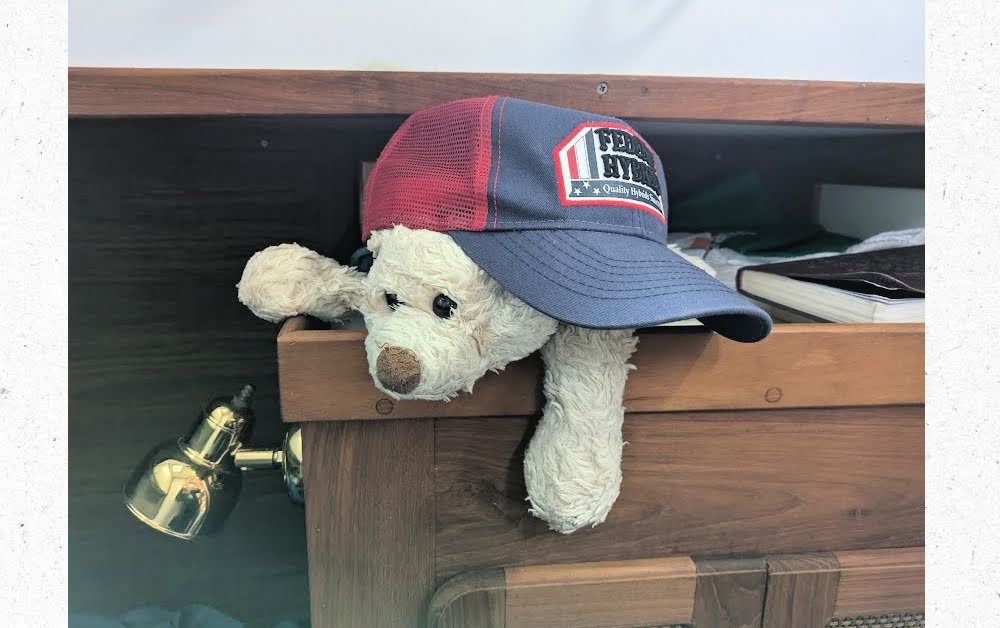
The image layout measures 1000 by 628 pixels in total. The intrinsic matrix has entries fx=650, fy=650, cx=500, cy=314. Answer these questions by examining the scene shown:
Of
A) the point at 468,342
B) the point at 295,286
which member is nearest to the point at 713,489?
the point at 468,342

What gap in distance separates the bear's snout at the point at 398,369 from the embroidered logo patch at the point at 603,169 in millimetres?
143

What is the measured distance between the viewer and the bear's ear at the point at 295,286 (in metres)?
0.50

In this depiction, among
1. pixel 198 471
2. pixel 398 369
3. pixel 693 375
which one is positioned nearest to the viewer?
pixel 398 369

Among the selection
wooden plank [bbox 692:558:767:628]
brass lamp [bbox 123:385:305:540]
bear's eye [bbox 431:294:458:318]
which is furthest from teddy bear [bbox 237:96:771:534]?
brass lamp [bbox 123:385:305:540]

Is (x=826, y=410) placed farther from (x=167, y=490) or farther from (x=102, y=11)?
(x=102, y=11)

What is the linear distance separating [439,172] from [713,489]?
1.10 ft

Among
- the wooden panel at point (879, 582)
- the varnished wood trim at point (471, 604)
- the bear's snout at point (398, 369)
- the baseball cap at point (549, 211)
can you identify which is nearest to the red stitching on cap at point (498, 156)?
the baseball cap at point (549, 211)

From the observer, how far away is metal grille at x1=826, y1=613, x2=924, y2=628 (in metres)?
0.56

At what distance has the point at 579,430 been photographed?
1.47 ft

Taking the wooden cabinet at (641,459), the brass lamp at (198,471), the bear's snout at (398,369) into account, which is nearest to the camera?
the bear's snout at (398,369)

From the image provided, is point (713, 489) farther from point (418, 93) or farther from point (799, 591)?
point (418, 93)

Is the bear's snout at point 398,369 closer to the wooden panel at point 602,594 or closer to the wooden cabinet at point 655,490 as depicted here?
the wooden cabinet at point 655,490

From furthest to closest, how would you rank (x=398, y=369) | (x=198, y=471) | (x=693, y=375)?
(x=198, y=471)
(x=693, y=375)
(x=398, y=369)

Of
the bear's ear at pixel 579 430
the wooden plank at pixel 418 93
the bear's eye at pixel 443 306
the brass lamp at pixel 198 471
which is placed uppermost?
the wooden plank at pixel 418 93
